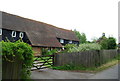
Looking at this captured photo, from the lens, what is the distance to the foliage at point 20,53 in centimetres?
485

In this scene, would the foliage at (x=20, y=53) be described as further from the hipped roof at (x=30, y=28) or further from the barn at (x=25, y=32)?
the hipped roof at (x=30, y=28)

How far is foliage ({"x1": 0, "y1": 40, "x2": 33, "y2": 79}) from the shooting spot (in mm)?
4852

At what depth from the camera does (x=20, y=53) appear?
512 cm

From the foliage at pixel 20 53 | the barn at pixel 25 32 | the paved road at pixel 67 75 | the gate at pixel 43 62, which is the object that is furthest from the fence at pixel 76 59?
the barn at pixel 25 32

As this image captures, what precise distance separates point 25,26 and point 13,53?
2013 centimetres

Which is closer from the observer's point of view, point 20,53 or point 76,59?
point 20,53

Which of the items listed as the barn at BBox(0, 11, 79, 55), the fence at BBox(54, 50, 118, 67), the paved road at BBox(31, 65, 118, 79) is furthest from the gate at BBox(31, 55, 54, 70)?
the barn at BBox(0, 11, 79, 55)

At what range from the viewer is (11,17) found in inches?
920

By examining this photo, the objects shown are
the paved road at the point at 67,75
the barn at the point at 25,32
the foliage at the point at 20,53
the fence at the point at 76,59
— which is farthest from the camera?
the barn at the point at 25,32

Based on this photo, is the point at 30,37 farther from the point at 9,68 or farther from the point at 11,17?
the point at 9,68

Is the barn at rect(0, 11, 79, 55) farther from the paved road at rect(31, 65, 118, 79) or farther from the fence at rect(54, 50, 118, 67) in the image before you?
the paved road at rect(31, 65, 118, 79)

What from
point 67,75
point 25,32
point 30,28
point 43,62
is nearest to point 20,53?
point 67,75

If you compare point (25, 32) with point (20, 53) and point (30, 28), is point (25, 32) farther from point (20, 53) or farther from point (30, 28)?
point (20, 53)

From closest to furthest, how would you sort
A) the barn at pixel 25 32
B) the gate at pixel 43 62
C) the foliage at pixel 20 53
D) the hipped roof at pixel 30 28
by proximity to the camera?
the foliage at pixel 20 53 < the gate at pixel 43 62 < the barn at pixel 25 32 < the hipped roof at pixel 30 28
